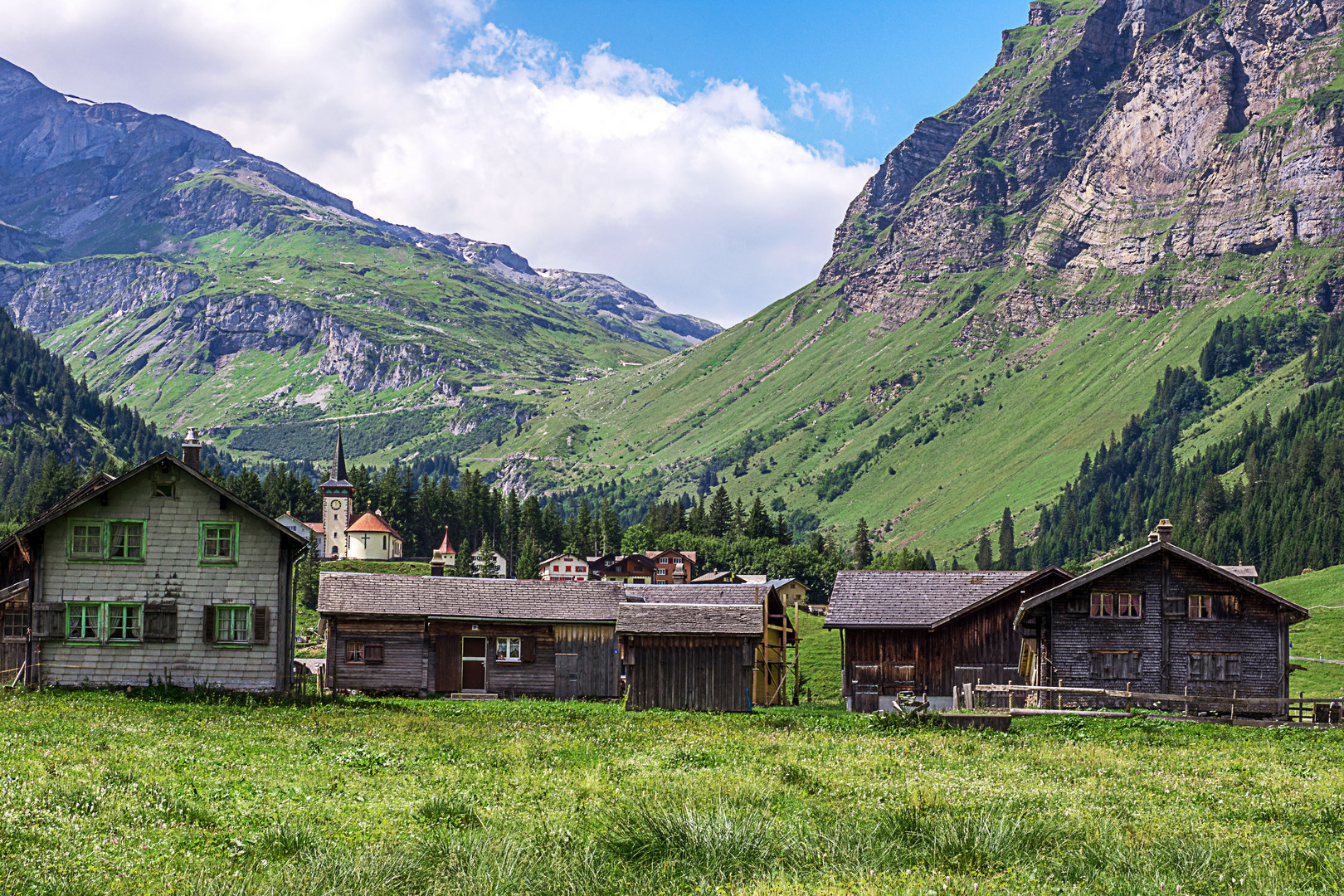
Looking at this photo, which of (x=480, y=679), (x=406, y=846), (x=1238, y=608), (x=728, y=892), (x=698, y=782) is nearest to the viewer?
(x=728, y=892)

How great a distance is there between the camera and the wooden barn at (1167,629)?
52.5 m

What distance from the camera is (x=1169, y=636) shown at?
2083 inches

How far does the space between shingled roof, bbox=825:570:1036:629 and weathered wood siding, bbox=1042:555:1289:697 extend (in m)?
5.36

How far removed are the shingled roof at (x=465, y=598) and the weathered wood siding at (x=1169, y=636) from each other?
21.9 meters

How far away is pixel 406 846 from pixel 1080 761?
1755 cm

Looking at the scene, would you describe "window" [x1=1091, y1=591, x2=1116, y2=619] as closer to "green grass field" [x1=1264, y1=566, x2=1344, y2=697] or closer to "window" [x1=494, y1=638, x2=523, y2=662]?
"green grass field" [x1=1264, y1=566, x2=1344, y2=697]

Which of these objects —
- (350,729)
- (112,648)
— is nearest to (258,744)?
(350,729)

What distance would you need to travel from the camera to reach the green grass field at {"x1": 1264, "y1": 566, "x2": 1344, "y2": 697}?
7306 cm

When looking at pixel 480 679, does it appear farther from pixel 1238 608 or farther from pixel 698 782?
pixel 698 782

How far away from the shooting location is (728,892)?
41.5 feet

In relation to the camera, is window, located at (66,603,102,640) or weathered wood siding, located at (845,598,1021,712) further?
weathered wood siding, located at (845,598,1021,712)

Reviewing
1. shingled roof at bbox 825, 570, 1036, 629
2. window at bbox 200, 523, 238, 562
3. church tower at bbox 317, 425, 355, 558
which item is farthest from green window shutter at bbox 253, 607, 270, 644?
church tower at bbox 317, 425, 355, 558

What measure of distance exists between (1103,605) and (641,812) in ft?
140

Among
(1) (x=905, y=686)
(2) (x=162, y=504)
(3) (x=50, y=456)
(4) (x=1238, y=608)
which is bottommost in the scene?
(1) (x=905, y=686)
